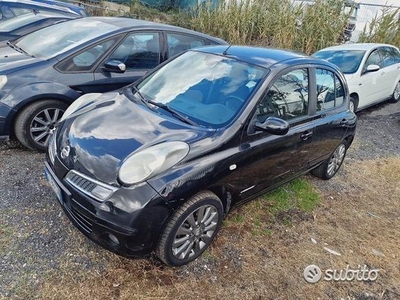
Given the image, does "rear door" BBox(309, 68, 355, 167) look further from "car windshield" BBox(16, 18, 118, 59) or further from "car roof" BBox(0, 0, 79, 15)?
"car roof" BBox(0, 0, 79, 15)

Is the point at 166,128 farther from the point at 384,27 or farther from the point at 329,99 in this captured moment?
the point at 384,27

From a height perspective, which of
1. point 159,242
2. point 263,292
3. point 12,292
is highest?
point 159,242

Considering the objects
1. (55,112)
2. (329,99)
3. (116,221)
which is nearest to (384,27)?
(329,99)

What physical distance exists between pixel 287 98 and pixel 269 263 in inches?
60.0

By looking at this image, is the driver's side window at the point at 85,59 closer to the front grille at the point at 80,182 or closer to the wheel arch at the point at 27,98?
the wheel arch at the point at 27,98

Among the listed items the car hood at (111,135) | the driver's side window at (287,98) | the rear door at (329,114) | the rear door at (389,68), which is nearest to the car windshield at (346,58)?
the rear door at (389,68)

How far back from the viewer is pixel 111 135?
260 centimetres

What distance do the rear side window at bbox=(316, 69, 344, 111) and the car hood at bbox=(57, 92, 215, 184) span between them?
1615 mm

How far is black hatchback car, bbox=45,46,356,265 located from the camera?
2.32 m

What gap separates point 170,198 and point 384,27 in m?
11.8

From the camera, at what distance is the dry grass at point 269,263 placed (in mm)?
2455

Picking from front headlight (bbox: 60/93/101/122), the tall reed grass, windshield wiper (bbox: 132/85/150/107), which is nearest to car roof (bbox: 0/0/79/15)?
front headlight (bbox: 60/93/101/122)

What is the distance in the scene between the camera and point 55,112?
3.94 meters

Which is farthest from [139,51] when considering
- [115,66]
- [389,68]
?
[389,68]
